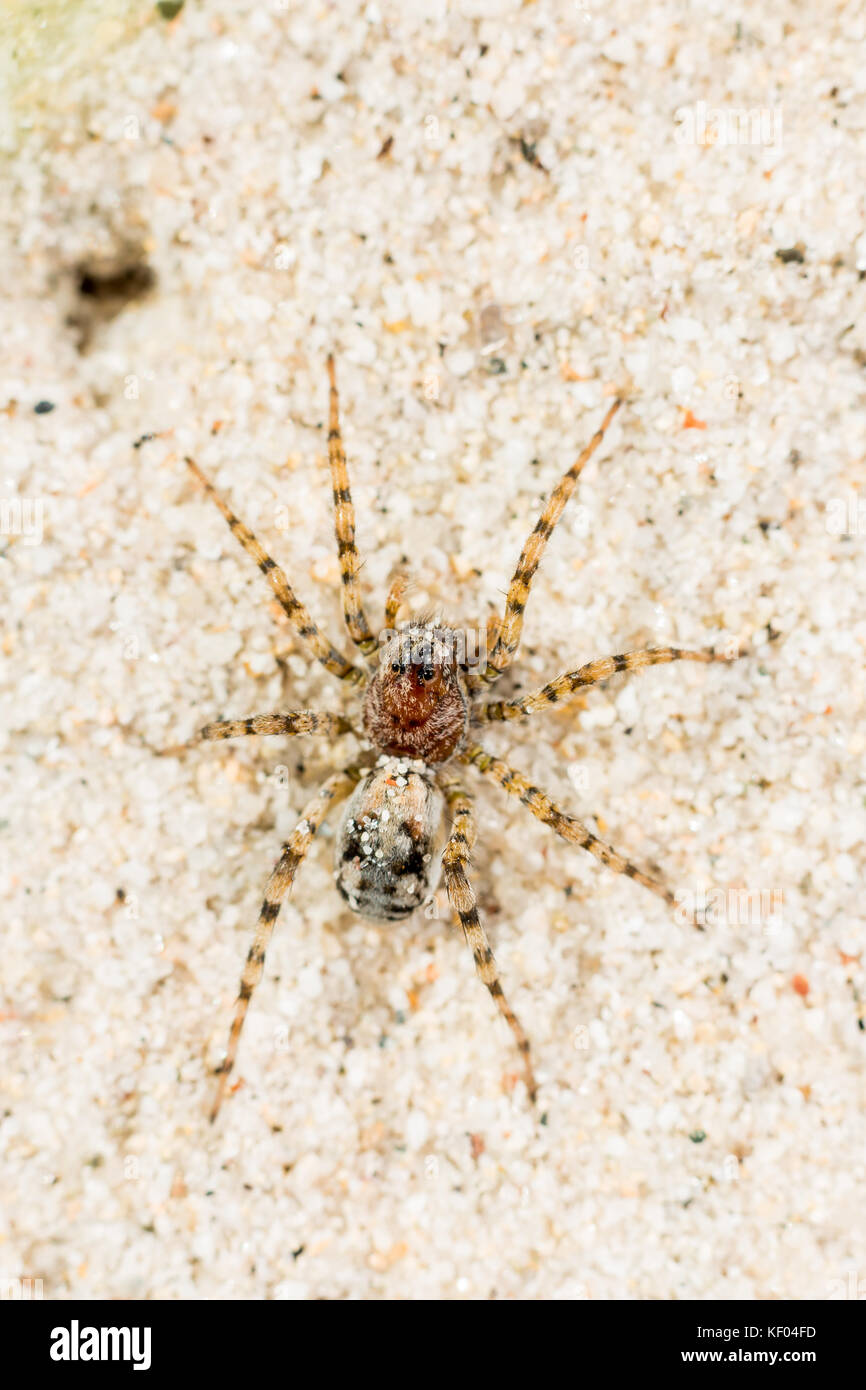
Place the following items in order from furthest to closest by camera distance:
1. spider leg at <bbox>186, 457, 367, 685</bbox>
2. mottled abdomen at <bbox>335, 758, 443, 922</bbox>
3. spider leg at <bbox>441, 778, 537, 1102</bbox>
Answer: spider leg at <bbox>186, 457, 367, 685</bbox> → spider leg at <bbox>441, 778, 537, 1102</bbox> → mottled abdomen at <bbox>335, 758, 443, 922</bbox>

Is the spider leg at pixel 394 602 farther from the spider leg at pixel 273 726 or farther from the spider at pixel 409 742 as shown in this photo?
the spider leg at pixel 273 726

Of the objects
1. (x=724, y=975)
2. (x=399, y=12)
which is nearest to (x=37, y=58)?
(x=399, y=12)

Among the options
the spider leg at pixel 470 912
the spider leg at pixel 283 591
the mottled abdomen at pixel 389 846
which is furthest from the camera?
the spider leg at pixel 283 591

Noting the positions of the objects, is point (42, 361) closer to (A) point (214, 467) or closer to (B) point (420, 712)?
(A) point (214, 467)

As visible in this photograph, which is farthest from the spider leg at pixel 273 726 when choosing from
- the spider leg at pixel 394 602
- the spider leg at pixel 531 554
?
the spider leg at pixel 531 554

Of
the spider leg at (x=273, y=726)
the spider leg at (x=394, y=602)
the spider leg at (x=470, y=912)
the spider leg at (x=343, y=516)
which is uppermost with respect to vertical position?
the spider leg at (x=343, y=516)

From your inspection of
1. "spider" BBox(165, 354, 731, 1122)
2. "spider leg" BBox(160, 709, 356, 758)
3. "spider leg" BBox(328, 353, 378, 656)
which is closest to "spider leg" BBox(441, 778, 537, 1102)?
"spider" BBox(165, 354, 731, 1122)

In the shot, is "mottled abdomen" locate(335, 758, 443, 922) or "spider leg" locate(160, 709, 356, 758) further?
"spider leg" locate(160, 709, 356, 758)

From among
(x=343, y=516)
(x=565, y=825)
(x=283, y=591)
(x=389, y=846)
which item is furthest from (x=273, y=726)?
(x=565, y=825)

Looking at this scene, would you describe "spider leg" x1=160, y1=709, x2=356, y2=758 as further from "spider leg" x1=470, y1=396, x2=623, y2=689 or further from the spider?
"spider leg" x1=470, y1=396, x2=623, y2=689
